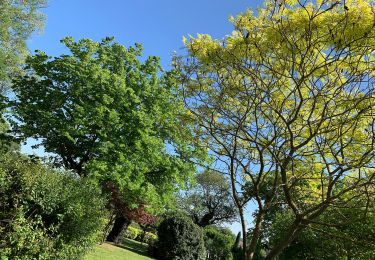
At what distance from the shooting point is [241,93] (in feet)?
18.0

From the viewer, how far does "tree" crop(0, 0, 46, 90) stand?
18.8 metres

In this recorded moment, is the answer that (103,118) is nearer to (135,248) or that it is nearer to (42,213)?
(42,213)

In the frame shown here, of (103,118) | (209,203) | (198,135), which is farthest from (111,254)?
(209,203)

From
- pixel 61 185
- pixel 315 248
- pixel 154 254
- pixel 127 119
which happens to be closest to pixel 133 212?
pixel 154 254

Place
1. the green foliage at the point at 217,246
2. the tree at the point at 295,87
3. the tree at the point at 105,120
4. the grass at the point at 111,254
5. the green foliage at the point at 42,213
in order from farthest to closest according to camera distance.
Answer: the green foliage at the point at 217,246, the tree at the point at 105,120, the grass at the point at 111,254, the green foliage at the point at 42,213, the tree at the point at 295,87

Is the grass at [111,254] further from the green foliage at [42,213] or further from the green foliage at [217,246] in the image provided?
the green foliage at [217,246]

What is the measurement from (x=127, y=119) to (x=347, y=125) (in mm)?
14556

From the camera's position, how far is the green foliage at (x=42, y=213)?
26.8 ft

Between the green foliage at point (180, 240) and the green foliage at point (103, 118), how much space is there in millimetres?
1644

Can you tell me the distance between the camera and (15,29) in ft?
67.3

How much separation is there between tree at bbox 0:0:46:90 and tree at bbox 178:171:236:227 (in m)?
29.4

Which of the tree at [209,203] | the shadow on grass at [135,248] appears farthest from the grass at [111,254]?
the tree at [209,203]

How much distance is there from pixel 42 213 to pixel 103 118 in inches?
370

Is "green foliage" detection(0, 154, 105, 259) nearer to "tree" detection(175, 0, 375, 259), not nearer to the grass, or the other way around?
the grass
